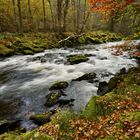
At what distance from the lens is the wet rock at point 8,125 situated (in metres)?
9.16

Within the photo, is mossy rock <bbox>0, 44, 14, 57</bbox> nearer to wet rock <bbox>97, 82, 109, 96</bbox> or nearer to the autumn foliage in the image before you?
wet rock <bbox>97, 82, 109, 96</bbox>

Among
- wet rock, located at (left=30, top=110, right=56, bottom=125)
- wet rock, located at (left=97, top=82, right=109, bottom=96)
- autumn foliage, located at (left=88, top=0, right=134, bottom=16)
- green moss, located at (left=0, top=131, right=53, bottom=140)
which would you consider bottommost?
wet rock, located at (left=30, top=110, right=56, bottom=125)

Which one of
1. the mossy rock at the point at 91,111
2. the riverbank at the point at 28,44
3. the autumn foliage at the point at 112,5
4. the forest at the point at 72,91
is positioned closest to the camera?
the forest at the point at 72,91

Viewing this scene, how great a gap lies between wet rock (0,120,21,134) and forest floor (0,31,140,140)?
61.2 inches

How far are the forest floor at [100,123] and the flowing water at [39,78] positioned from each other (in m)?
2.71

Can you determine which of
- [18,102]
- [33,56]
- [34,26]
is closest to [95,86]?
[18,102]

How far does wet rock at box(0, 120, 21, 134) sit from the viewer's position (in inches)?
361

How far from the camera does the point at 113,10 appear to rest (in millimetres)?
10797

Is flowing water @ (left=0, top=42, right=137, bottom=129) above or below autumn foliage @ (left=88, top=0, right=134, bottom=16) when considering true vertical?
below

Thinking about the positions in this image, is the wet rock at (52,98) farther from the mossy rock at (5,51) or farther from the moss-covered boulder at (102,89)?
the mossy rock at (5,51)

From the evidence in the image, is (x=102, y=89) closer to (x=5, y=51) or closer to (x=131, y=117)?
(x=131, y=117)

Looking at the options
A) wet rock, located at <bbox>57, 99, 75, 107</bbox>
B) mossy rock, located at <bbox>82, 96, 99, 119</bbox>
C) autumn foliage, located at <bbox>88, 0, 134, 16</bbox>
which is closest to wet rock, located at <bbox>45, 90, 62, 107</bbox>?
wet rock, located at <bbox>57, 99, 75, 107</bbox>

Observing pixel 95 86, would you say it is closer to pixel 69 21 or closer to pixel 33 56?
pixel 33 56

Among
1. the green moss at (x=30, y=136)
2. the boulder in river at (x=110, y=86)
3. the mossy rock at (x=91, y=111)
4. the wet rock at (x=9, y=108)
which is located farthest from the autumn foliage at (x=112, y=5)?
the green moss at (x=30, y=136)
